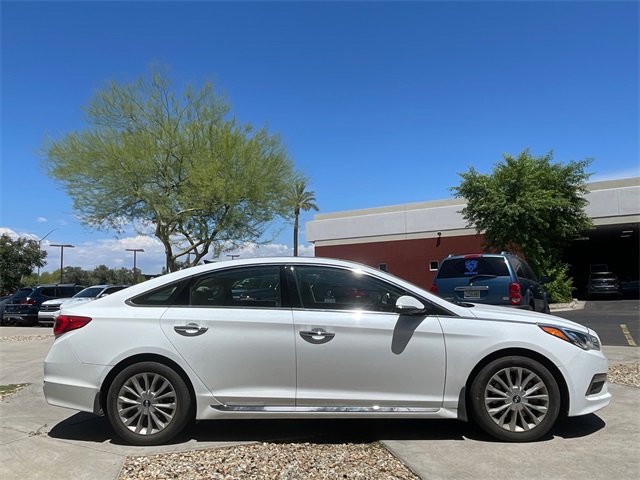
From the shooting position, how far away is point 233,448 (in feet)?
14.1

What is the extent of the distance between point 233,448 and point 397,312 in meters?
1.85

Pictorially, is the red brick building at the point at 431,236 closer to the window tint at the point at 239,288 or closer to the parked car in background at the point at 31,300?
the parked car in background at the point at 31,300

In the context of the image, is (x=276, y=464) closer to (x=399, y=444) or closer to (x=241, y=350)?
(x=241, y=350)

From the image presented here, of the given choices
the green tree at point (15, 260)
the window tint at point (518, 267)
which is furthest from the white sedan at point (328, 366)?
the green tree at point (15, 260)

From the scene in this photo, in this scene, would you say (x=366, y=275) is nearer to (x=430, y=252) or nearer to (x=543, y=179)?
(x=543, y=179)

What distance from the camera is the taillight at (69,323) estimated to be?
462 centimetres

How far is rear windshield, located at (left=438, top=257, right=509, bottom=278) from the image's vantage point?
9.35m

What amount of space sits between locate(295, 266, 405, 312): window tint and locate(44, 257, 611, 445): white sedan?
2 centimetres

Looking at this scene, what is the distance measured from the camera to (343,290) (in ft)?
15.4

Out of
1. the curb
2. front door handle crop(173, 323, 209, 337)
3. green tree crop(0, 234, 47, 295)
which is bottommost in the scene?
the curb

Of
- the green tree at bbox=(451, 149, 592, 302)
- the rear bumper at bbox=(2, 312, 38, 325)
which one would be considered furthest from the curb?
the rear bumper at bbox=(2, 312, 38, 325)

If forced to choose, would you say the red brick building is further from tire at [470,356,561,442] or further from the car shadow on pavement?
tire at [470,356,561,442]

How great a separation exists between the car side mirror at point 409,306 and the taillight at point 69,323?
285 cm

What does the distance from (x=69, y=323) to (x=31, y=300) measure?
17.9 metres
